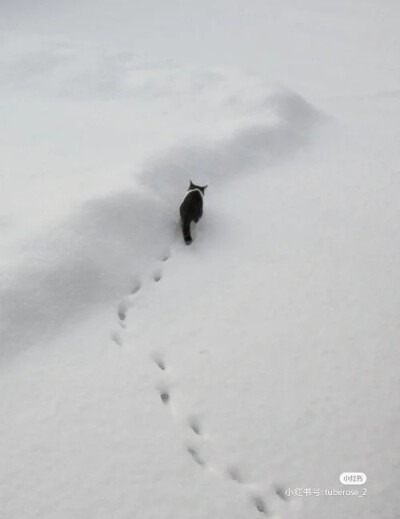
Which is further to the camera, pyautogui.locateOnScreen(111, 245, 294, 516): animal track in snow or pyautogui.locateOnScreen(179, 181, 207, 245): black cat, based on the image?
pyautogui.locateOnScreen(179, 181, 207, 245): black cat

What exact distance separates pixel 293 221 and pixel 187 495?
108 inches

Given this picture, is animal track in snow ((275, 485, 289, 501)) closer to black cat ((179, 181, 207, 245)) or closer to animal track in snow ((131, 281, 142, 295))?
animal track in snow ((131, 281, 142, 295))

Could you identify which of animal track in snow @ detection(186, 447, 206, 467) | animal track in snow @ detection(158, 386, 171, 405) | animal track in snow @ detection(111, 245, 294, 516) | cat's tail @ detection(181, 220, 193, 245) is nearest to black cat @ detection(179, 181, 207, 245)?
cat's tail @ detection(181, 220, 193, 245)

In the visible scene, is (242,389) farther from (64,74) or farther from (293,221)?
(64,74)

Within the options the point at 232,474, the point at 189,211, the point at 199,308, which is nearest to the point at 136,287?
the point at 199,308

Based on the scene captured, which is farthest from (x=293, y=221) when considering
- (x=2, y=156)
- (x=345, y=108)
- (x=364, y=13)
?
(x=364, y=13)

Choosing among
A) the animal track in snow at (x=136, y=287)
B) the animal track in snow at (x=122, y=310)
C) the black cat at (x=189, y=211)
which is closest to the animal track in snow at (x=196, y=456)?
the animal track in snow at (x=122, y=310)

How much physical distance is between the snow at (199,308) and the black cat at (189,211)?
4.6 inches

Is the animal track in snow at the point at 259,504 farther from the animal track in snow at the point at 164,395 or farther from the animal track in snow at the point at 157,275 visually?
the animal track in snow at the point at 157,275

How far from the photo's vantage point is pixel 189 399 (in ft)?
8.68

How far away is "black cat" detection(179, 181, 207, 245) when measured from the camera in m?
3.95

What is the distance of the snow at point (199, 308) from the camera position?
2.27 meters

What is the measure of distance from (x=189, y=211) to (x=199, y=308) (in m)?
1.04

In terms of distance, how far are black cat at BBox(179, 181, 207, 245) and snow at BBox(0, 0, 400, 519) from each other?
4.6 inches
